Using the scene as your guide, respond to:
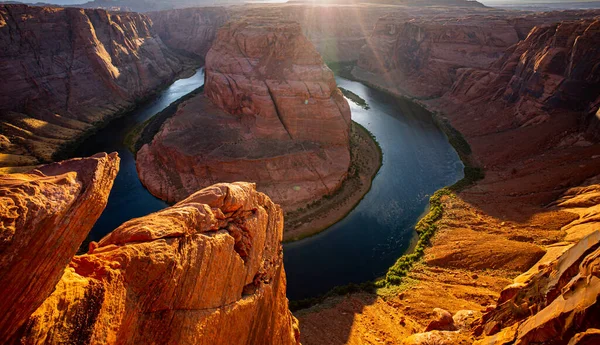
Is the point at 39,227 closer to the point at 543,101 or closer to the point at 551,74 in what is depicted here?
the point at 543,101

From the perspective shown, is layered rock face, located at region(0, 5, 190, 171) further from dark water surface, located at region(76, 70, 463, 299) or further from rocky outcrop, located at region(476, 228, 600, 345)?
rocky outcrop, located at region(476, 228, 600, 345)

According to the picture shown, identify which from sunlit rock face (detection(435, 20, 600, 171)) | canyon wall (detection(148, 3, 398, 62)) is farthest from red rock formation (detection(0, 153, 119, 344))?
canyon wall (detection(148, 3, 398, 62))

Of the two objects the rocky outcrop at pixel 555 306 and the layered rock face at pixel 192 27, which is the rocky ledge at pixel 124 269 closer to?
the rocky outcrop at pixel 555 306

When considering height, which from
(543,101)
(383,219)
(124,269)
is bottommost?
(124,269)

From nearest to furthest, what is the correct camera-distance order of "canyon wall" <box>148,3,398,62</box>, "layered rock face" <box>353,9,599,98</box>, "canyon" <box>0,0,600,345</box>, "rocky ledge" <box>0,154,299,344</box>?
"rocky ledge" <box>0,154,299,344</box> → "canyon" <box>0,0,600,345</box> → "layered rock face" <box>353,9,599,98</box> → "canyon wall" <box>148,3,398,62</box>

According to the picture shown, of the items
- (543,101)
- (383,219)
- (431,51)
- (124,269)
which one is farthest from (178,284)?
(431,51)

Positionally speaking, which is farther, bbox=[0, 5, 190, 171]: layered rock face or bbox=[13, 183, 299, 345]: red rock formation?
bbox=[0, 5, 190, 171]: layered rock face

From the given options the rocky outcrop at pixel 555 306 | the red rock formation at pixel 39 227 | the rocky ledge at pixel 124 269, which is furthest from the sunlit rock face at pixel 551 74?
the red rock formation at pixel 39 227
